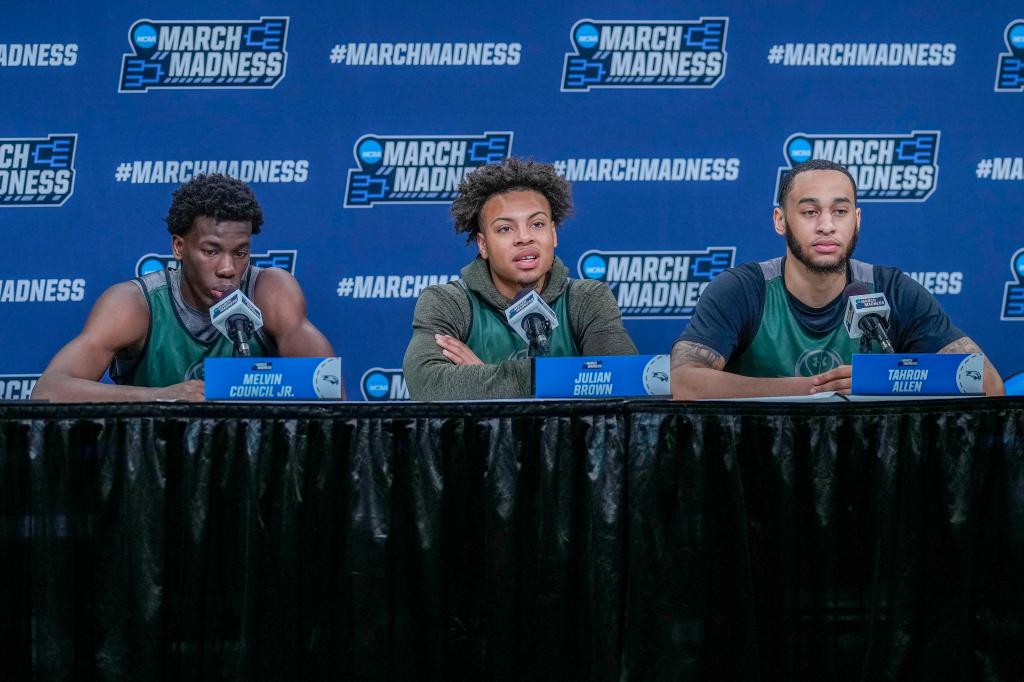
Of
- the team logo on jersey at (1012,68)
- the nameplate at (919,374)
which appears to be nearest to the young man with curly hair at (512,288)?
the nameplate at (919,374)

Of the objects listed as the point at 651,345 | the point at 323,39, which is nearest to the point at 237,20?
the point at 323,39

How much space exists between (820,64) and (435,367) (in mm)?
2114

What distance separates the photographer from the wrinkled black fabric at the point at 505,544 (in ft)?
6.45

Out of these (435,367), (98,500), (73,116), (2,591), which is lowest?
(2,591)

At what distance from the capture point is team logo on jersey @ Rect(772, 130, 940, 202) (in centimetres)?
392

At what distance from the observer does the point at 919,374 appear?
7.44ft

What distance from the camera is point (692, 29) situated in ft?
13.0

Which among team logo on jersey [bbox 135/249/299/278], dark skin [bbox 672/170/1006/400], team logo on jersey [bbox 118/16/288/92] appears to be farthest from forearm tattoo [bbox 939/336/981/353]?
team logo on jersey [bbox 118/16/288/92]

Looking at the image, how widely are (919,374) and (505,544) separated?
1036 mm

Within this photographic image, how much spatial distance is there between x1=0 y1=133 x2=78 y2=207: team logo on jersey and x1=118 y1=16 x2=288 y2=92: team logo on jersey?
0.34 metres

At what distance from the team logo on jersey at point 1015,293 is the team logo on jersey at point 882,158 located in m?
0.42

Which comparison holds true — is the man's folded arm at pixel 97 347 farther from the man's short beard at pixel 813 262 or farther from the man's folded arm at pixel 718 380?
the man's short beard at pixel 813 262

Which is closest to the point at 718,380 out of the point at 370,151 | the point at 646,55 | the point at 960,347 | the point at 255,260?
the point at 960,347

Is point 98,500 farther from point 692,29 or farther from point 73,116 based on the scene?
point 692,29
